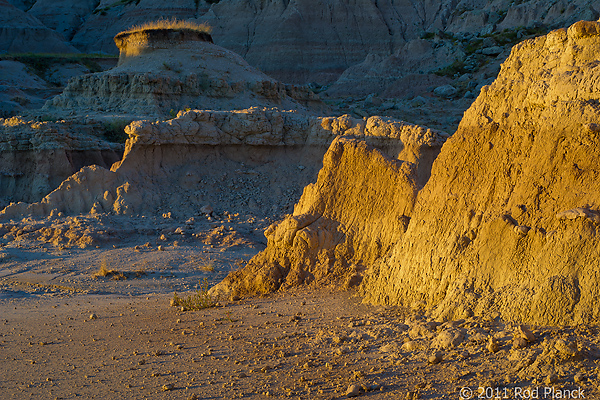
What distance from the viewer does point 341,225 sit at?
289 inches

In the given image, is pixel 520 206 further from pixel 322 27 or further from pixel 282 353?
pixel 322 27

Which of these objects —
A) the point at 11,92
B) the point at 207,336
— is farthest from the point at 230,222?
the point at 11,92

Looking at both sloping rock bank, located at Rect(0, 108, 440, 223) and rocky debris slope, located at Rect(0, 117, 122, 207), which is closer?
sloping rock bank, located at Rect(0, 108, 440, 223)

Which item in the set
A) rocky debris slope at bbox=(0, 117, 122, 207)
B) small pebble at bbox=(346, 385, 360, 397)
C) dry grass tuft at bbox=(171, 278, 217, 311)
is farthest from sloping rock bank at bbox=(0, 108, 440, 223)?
small pebble at bbox=(346, 385, 360, 397)

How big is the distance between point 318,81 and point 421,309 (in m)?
44.5

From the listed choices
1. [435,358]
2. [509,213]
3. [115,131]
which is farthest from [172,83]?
[435,358]

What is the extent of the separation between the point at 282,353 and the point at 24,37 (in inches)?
2220

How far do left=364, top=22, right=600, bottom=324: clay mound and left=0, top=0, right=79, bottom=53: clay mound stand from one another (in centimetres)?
5399

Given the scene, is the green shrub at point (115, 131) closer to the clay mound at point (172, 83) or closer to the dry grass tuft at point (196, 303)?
the clay mound at point (172, 83)

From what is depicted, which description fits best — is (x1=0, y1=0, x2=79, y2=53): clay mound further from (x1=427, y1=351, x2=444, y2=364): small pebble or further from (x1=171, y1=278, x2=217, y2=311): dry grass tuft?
(x1=427, y1=351, x2=444, y2=364): small pebble

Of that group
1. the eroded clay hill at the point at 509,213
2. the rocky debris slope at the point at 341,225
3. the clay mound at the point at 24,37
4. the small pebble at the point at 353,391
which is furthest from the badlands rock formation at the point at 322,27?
the small pebble at the point at 353,391

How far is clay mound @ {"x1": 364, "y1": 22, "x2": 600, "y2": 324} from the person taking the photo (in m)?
4.59

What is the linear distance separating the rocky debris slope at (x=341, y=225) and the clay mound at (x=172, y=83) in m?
14.2

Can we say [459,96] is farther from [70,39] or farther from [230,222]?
[70,39]
